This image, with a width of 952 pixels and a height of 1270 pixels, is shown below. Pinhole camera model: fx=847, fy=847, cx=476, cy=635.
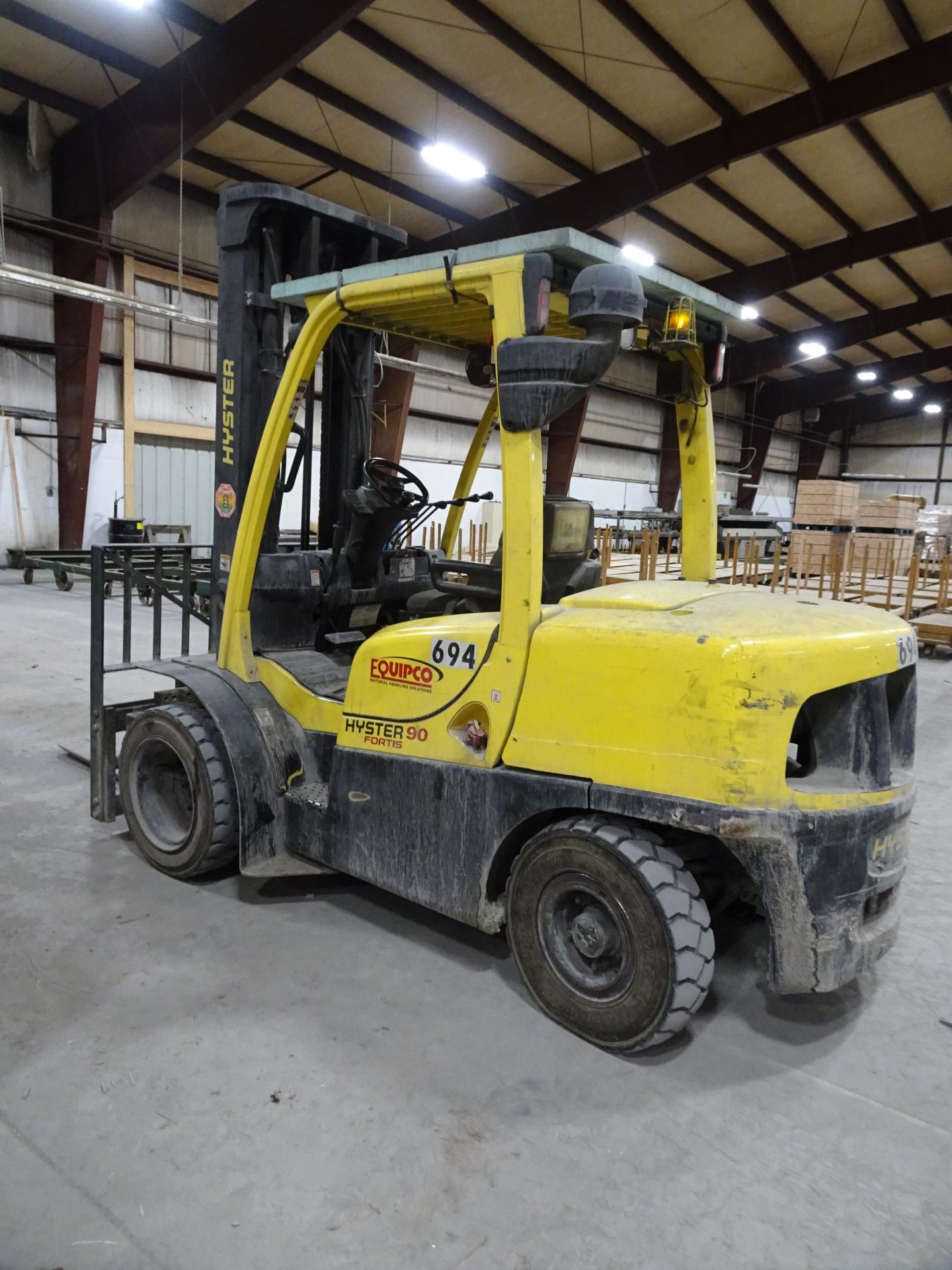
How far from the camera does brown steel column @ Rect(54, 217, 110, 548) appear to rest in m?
13.0

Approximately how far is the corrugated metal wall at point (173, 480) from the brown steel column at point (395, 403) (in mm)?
3367

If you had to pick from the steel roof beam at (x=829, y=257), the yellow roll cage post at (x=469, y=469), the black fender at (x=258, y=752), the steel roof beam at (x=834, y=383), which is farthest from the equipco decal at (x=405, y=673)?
the steel roof beam at (x=834, y=383)

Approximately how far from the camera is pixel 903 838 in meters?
2.50

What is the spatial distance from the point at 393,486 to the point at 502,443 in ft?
3.85

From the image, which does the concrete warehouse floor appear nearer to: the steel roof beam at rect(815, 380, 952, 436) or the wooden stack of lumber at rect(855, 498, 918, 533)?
the wooden stack of lumber at rect(855, 498, 918, 533)

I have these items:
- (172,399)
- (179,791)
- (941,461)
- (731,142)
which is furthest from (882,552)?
(941,461)

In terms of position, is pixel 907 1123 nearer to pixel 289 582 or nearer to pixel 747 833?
pixel 747 833

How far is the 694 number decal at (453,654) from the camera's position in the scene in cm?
259

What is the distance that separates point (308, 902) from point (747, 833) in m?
1.80

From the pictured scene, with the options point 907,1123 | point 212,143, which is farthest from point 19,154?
point 907,1123

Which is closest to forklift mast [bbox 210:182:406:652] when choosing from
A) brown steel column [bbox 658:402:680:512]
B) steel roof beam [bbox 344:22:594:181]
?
steel roof beam [bbox 344:22:594:181]

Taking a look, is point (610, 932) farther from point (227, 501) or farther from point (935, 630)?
point (935, 630)

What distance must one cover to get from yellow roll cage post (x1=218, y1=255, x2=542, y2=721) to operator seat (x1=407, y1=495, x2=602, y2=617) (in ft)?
1.08

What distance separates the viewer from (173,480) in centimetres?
1545
